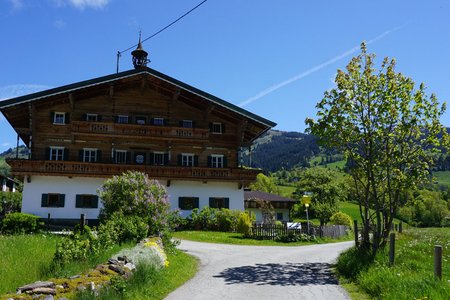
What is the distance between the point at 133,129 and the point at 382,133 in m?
23.6

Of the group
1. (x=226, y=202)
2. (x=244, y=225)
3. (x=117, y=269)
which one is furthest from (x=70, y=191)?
(x=117, y=269)

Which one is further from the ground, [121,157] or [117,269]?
[121,157]

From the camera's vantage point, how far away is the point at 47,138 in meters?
35.0

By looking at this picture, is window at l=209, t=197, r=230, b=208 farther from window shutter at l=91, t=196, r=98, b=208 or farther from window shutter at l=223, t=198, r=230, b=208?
window shutter at l=91, t=196, r=98, b=208

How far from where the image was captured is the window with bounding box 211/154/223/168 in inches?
1478

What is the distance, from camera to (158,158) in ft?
120

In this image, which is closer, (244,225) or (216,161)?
(244,225)

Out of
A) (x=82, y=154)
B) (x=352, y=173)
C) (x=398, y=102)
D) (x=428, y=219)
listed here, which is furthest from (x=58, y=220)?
(x=428, y=219)

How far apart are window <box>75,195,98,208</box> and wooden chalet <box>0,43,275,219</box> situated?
0.04 metres

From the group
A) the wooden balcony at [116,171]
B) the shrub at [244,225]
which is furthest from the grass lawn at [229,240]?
the wooden balcony at [116,171]

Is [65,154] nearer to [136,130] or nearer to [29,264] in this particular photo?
[136,130]

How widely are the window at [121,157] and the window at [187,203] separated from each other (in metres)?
5.60

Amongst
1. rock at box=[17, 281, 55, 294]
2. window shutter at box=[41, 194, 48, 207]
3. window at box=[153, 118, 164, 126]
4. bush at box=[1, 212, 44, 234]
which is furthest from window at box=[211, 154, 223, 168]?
rock at box=[17, 281, 55, 294]

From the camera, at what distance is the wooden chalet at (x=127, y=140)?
33.3 m
